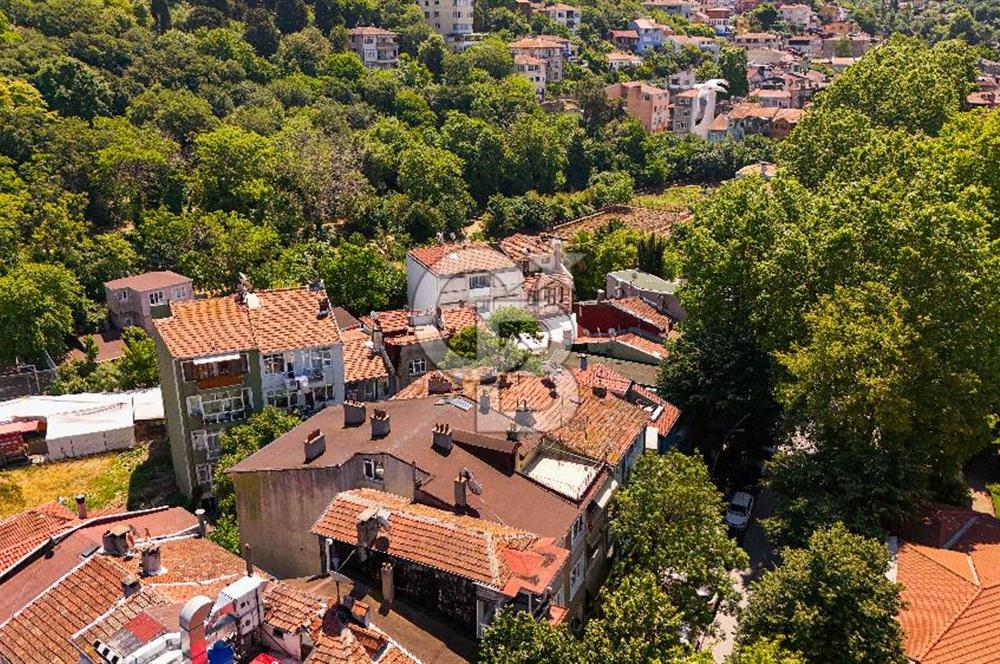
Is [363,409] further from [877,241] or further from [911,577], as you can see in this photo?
[877,241]

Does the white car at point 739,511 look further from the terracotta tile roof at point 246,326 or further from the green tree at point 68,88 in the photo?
the green tree at point 68,88

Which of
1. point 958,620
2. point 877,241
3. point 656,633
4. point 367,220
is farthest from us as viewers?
point 367,220


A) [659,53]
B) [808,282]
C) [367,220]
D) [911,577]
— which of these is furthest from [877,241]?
[659,53]

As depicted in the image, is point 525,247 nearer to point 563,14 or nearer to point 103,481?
point 103,481

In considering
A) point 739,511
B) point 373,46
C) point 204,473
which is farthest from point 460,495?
point 373,46

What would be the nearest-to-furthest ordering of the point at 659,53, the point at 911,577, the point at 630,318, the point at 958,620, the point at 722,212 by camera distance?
the point at 958,620 → the point at 911,577 → the point at 722,212 → the point at 630,318 → the point at 659,53
